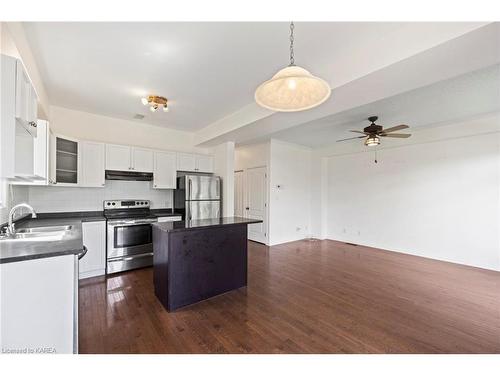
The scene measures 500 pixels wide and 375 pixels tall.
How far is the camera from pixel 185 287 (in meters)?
2.55

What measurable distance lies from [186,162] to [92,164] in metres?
1.64

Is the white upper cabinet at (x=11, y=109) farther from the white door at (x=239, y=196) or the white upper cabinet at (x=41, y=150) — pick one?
the white door at (x=239, y=196)

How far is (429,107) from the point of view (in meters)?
3.46

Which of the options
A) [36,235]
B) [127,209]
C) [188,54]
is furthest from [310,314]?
[127,209]

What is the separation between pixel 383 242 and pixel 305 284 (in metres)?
3.16

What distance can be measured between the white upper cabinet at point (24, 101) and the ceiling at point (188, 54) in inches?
26.1

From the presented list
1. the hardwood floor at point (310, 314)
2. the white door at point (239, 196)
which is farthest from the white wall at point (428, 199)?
the white door at point (239, 196)

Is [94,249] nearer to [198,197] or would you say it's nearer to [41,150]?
[41,150]

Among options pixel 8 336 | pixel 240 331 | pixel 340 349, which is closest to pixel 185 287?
pixel 240 331

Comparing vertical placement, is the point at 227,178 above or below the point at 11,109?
below

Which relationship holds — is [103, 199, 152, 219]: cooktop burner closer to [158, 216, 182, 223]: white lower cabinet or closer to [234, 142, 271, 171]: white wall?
[158, 216, 182, 223]: white lower cabinet

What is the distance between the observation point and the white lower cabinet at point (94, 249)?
130 inches
